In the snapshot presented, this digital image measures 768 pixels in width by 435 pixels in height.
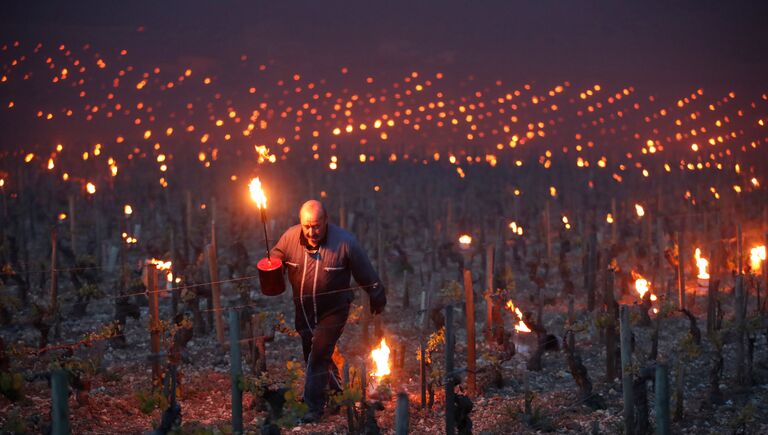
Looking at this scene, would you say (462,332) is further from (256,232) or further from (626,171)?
(626,171)

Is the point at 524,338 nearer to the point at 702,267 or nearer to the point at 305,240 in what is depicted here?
the point at 305,240

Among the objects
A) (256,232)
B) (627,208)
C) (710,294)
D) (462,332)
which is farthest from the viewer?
(627,208)

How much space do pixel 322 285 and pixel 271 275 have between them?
618mm

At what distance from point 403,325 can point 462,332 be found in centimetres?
133

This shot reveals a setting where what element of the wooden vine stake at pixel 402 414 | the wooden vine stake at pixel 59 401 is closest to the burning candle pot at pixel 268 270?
the wooden vine stake at pixel 402 414

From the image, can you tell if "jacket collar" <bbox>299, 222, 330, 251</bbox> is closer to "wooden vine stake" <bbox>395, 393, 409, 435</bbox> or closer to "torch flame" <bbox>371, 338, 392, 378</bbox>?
"torch flame" <bbox>371, 338, 392, 378</bbox>

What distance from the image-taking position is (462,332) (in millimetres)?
13727

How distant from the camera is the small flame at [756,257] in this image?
1705 cm

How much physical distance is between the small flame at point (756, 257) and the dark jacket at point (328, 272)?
12665mm

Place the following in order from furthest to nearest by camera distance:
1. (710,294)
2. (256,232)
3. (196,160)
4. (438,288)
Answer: (196,160)
(256,232)
(438,288)
(710,294)

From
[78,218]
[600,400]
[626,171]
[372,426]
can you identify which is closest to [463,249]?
[600,400]

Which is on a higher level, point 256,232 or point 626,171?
point 626,171

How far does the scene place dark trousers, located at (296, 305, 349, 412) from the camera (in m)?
8.20

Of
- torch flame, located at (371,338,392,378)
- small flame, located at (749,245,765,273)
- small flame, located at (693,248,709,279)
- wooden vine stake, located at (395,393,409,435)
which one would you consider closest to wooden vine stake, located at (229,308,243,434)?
wooden vine stake, located at (395,393,409,435)
